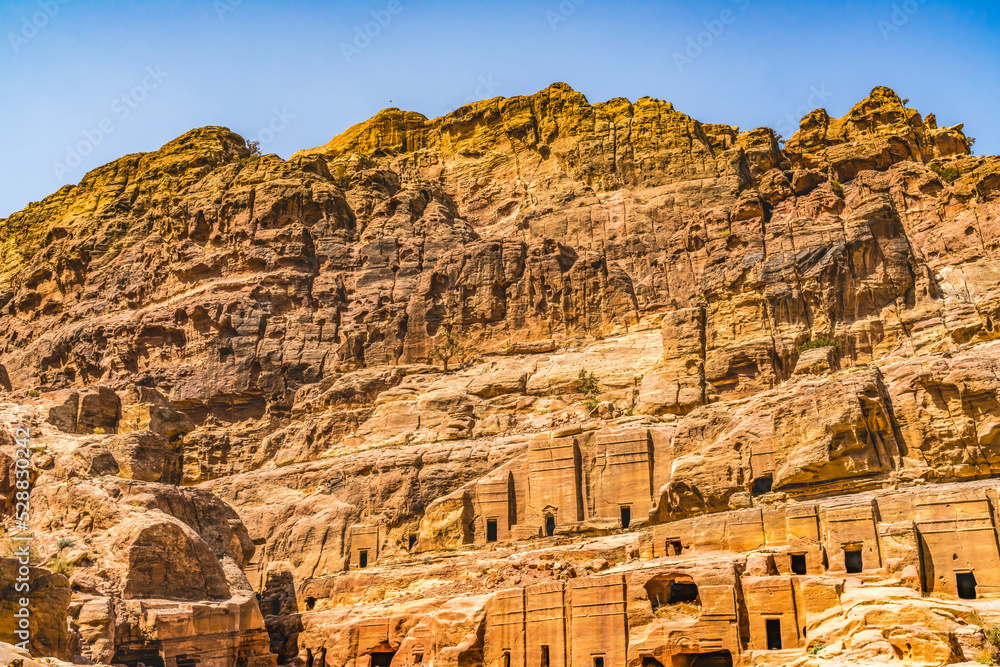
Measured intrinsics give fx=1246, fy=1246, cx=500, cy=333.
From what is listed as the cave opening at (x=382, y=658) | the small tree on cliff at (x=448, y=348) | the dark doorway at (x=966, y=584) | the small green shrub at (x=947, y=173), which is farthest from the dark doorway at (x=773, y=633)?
the small green shrub at (x=947, y=173)

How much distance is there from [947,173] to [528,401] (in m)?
35.5

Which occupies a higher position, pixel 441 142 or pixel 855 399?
pixel 441 142

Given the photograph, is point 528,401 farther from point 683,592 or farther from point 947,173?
point 947,173

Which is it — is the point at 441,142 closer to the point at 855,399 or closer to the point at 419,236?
the point at 419,236

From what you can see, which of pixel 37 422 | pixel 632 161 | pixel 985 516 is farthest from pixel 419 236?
pixel 985 516

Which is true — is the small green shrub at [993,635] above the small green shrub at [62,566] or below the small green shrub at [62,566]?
below

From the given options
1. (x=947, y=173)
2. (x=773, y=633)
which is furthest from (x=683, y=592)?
(x=947, y=173)

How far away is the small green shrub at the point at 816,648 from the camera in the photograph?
4919 cm

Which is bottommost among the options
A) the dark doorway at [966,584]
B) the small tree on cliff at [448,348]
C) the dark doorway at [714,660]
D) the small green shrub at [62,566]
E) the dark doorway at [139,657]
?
the dark doorway at [714,660]

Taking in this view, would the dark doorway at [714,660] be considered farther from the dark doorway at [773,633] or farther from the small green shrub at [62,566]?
the small green shrub at [62,566]

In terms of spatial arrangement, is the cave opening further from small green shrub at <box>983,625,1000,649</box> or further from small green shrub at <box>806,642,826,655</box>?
small green shrub at <box>983,625,1000,649</box>

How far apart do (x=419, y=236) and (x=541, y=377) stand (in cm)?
2263

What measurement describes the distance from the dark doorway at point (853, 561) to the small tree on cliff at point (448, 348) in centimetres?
3910

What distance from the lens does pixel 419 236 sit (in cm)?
9956
